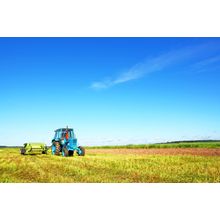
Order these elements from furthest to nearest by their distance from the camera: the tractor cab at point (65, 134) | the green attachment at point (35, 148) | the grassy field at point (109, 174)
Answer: the green attachment at point (35, 148) < the tractor cab at point (65, 134) < the grassy field at point (109, 174)

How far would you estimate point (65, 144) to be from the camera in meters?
11.5

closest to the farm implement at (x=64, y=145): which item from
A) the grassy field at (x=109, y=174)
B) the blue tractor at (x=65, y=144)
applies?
the blue tractor at (x=65, y=144)

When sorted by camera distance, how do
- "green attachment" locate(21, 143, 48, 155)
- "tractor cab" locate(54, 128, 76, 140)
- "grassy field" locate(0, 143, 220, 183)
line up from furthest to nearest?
"green attachment" locate(21, 143, 48, 155)
"tractor cab" locate(54, 128, 76, 140)
"grassy field" locate(0, 143, 220, 183)

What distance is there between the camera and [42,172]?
274 inches

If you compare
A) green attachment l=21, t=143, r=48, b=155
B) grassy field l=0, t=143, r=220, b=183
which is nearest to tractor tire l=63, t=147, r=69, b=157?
green attachment l=21, t=143, r=48, b=155

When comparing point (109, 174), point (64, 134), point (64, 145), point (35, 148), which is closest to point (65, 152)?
point (64, 145)

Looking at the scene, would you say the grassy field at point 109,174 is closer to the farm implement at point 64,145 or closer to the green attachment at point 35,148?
the farm implement at point 64,145

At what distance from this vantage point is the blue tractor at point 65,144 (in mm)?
11422

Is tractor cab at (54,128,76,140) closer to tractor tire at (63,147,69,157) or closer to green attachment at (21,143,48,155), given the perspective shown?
tractor tire at (63,147,69,157)

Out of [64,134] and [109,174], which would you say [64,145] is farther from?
[109,174]

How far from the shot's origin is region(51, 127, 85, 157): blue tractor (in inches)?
450

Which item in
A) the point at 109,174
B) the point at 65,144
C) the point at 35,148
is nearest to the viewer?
the point at 109,174
